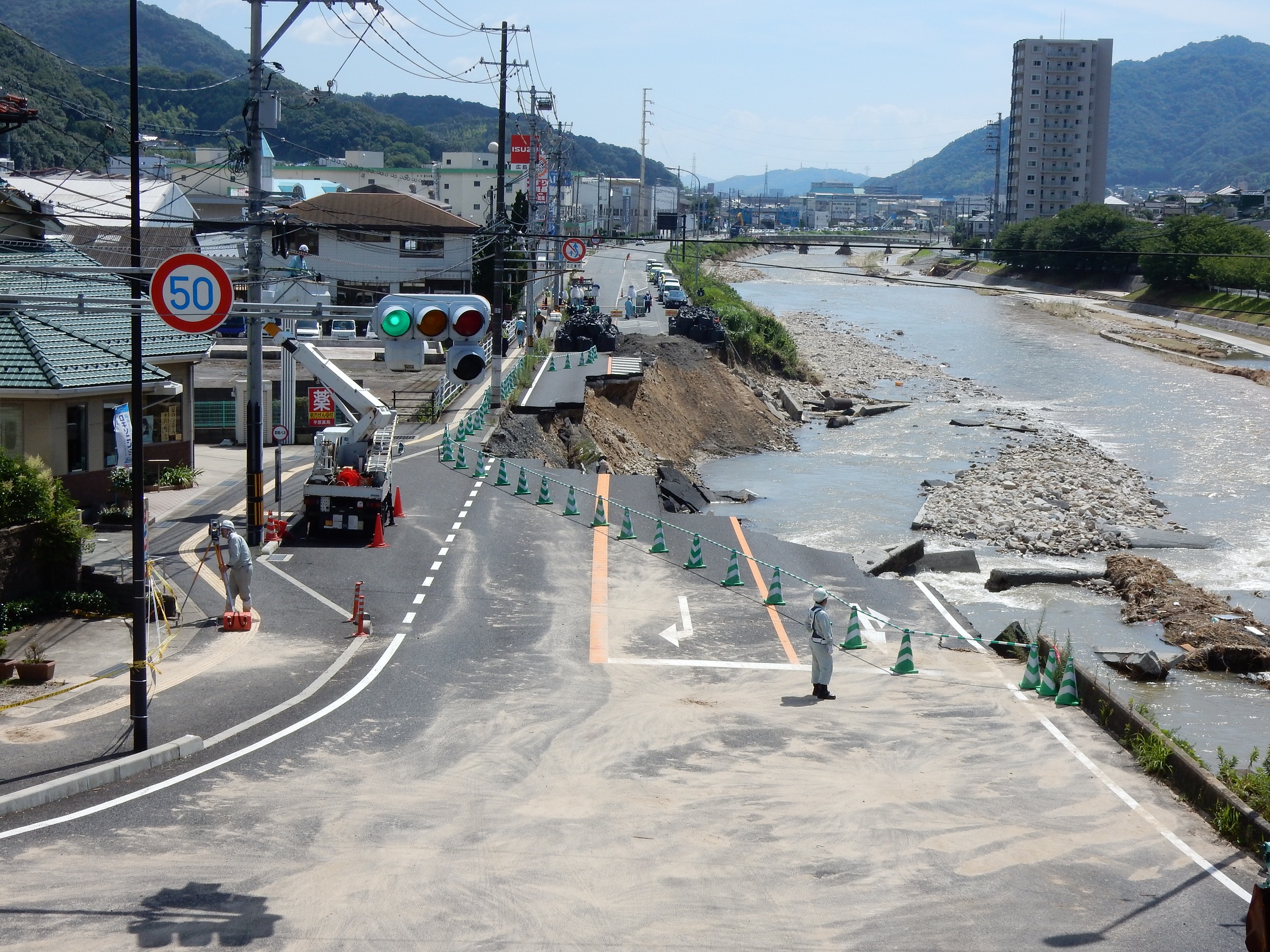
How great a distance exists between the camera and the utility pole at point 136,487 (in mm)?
13578

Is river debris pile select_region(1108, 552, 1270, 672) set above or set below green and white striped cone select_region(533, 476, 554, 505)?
below

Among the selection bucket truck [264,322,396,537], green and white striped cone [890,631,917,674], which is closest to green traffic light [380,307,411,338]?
green and white striped cone [890,631,917,674]

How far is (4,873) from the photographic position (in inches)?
412

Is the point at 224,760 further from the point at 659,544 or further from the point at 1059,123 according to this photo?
the point at 1059,123

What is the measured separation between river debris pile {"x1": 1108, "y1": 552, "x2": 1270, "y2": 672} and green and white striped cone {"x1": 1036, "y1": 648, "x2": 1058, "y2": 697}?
285 inches

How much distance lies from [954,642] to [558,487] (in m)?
13.0

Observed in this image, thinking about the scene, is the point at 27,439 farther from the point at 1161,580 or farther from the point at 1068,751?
the point at 1161,580

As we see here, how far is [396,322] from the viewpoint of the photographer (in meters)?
13.2

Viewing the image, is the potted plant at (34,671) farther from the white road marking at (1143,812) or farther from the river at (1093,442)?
the river at (1093,442)

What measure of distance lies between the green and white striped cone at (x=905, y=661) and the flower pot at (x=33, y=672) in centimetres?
1190

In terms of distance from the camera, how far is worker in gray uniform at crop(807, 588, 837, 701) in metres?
16.7

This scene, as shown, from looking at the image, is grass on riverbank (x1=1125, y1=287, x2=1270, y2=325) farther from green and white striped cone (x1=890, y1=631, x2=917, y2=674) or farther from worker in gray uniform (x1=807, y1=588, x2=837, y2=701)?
worker in gray uniform (x1=807, y1=588, x2=837, y2=701)

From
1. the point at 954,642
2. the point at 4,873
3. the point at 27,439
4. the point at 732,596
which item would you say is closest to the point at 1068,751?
the point at 954,642

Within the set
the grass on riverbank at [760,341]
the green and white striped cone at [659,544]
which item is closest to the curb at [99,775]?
the green and white striped cone at [659,544]
